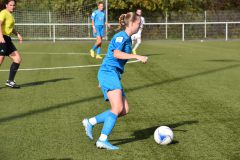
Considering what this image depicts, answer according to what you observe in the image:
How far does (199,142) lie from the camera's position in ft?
24.0

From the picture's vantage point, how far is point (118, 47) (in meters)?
6.92

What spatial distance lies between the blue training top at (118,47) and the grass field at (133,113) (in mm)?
1100

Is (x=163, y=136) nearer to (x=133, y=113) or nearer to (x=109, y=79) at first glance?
(x=109, y=79)

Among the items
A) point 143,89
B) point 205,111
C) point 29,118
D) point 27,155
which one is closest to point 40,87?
point 143,89

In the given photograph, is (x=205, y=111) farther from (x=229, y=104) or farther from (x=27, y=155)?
(x=27, y=155)

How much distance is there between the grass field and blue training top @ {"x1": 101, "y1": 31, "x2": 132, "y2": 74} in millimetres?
1100

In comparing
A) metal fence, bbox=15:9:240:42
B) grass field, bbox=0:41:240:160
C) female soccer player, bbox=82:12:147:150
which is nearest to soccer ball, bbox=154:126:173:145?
grass field, bbox=0:41:240:160

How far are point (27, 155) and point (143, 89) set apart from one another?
20.0ft

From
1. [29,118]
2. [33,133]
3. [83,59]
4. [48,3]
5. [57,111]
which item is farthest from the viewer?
[48,3]

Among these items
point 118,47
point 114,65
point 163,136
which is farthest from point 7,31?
point 163,136

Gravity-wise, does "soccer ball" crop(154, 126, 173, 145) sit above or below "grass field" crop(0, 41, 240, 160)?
above

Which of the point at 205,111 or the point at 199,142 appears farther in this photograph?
the point at 205,111

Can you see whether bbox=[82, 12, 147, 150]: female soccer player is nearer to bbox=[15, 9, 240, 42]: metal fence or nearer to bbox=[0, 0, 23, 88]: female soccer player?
bbox=[0, 0, 23, 88]: female soccer player

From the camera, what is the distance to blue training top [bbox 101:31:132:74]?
6941 mm
